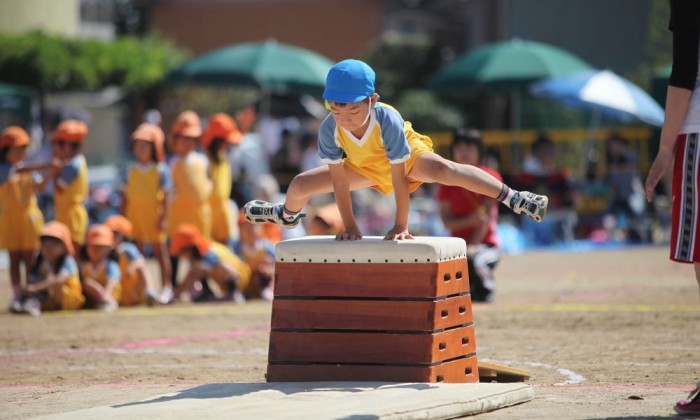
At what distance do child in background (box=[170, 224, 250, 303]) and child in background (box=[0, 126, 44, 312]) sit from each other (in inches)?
57.5

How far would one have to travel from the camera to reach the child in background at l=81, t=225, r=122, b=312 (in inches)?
483

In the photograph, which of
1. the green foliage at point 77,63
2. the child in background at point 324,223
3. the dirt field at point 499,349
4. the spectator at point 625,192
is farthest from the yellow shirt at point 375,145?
the green foliage at point 77,63

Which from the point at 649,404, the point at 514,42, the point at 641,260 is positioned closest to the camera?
the point at 649,404

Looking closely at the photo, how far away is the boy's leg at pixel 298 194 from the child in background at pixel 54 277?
14.7 feet

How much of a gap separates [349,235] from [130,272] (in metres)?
5.92

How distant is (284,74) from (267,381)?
45.8 feet

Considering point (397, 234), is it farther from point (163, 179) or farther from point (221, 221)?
point (221, 221)

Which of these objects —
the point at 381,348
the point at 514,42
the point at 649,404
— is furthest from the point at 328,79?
the point at 514,42

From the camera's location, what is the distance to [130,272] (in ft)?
41.8

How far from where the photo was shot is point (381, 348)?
6.78 meters

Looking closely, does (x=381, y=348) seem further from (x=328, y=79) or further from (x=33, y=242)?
(x=33, y=242)

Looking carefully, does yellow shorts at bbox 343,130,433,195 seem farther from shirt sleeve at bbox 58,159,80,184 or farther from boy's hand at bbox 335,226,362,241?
shirt sleeve at bbox 58,159,80,184

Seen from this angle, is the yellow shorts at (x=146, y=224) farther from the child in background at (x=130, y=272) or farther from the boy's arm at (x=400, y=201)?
the boy's arm at (x=400, y=201)

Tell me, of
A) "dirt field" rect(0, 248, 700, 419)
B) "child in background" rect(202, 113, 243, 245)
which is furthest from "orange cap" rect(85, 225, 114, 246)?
"child in background" rect(202, 113, 243, 245)
